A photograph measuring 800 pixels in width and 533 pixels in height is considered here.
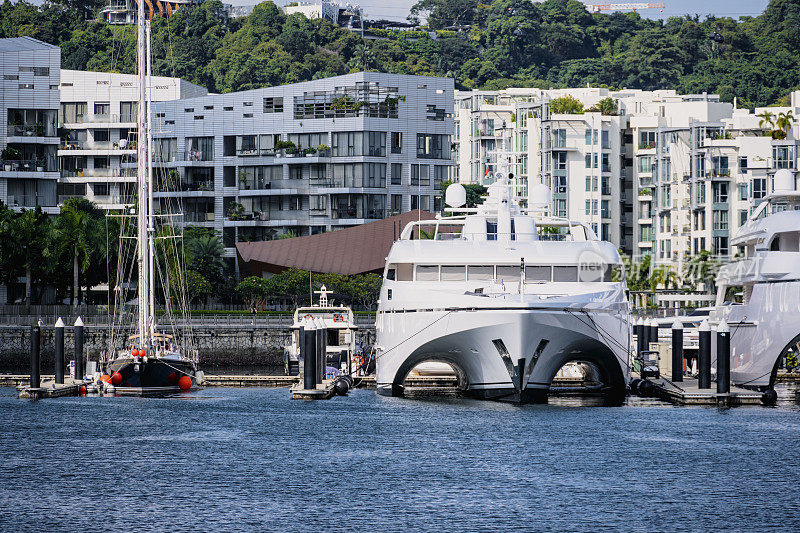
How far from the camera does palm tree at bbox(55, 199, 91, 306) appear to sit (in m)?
97.8

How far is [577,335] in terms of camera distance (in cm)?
4953

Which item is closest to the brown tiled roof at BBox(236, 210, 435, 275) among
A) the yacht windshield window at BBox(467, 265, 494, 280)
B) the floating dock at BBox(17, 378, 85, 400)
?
the floating dock at BBox(17, 378, 85, 400)

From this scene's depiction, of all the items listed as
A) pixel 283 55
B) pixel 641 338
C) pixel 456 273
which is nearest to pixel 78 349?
pixel 456 273

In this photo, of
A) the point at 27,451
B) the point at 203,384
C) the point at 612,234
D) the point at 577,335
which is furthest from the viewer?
the point at 612,234

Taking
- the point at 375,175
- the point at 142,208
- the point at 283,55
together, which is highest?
the point at 283,55

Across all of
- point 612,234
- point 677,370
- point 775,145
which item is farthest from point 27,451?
point 612,234

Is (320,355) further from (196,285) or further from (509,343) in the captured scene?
(196,285)

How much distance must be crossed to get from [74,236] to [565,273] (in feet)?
181

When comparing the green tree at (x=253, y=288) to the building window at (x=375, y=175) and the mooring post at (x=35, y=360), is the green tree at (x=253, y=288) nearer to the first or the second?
the building window at (x=375, y=175)

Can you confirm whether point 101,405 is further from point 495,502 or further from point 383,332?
point 495,502

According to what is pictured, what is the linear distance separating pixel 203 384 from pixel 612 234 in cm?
6780

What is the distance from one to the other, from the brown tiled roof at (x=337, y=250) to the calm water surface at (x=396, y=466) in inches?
1946

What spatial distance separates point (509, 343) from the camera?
49219 millimetres

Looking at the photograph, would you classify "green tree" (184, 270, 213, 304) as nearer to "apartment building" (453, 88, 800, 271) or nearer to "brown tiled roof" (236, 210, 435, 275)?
"brown tiled roof" (236, 210, 435, 275)
